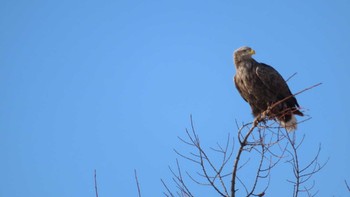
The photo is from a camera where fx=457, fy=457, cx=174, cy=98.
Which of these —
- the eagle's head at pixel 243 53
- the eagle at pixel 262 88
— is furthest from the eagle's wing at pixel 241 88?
the eagle's head at pixel 243 53

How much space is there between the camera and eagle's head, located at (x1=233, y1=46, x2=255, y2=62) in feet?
31.9

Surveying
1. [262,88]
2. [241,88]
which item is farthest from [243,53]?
[262,88]

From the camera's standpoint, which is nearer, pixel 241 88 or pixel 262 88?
pixel 262 88

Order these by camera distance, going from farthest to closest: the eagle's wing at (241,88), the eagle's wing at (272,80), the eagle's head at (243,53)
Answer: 1. the eagle's head at (243,53)
2. the eagle's wing at (241,88)
3. the eagle's wing at (272,80)

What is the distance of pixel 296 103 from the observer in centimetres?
955

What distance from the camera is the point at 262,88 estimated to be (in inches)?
→ 369

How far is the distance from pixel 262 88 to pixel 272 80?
0.26 meters

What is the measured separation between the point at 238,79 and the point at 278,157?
14.8ft

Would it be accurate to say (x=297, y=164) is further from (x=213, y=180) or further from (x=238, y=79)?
(x=238, y=79)

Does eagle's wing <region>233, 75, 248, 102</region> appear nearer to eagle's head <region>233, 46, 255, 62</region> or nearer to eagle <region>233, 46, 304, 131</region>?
eagle <region>233, 46, 304, 131</region>

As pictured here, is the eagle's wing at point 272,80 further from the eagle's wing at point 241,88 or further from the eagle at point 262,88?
the eagle's wing at point 241,88

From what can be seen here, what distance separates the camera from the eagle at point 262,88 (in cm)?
931

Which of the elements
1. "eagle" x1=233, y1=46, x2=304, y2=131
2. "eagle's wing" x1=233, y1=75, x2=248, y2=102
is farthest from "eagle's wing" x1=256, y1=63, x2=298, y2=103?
"eagle's wing" x1=233, y1=75, x2=248, y2=102

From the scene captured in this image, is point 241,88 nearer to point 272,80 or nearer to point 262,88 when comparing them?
point 262,88
